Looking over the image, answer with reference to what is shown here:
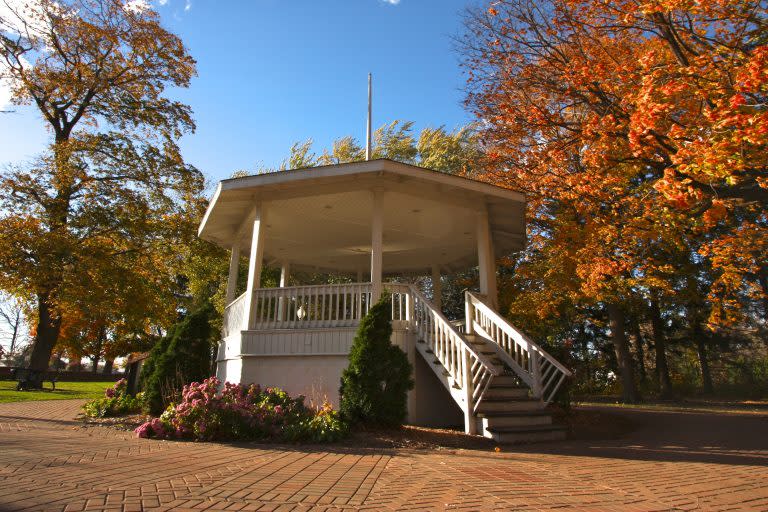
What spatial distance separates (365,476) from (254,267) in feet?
18.8

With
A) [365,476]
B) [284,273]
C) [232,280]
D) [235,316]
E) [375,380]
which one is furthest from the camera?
[284,273]

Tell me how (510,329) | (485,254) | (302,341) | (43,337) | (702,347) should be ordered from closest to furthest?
(510,329) → (302,341) → (485,254) → (43,337) → (702,347)

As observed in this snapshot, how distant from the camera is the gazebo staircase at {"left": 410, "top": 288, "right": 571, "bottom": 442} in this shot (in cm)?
671

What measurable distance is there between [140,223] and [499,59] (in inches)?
511

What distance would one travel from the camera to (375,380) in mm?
6695

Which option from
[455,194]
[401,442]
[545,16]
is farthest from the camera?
[545,16]

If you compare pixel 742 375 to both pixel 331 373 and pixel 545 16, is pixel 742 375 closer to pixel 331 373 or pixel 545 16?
pixel 545 16

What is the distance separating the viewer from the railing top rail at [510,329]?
7.10m

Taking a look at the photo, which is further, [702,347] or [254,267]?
[702,347]

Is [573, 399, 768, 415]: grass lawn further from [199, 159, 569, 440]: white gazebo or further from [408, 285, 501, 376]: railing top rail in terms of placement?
[408, 285, 501, 376]: railing top rail

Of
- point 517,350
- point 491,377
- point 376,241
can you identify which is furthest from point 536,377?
point 376,241

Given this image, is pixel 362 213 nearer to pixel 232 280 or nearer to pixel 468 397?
pixel 232 280

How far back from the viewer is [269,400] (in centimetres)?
683

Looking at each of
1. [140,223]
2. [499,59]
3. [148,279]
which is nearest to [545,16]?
[499,59]
